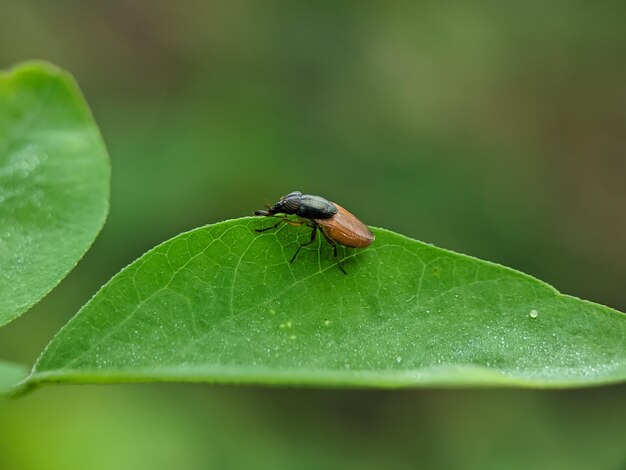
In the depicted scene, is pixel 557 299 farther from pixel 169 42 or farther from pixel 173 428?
pixel 169 42

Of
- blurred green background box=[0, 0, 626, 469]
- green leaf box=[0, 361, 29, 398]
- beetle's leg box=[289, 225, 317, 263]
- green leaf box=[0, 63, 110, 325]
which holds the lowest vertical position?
blurred green background box=[0, 0, 626, 469]

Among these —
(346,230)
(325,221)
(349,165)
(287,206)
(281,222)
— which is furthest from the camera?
(349,165)

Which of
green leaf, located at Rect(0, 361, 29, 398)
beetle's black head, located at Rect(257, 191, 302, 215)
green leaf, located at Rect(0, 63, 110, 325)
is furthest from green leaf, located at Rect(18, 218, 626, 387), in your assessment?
beetle's black head, located at Rect(257, 191, 302, 215)

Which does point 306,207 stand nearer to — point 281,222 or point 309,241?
point 281,222

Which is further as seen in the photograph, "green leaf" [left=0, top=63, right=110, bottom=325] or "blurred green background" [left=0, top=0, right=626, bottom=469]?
"blurred green background" [left=0, top=0, right=626, bottom=469]

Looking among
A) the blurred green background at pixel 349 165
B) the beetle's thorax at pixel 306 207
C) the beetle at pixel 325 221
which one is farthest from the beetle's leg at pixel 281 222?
the blurred green background at pixel 349 165

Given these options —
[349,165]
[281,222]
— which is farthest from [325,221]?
[349,165]

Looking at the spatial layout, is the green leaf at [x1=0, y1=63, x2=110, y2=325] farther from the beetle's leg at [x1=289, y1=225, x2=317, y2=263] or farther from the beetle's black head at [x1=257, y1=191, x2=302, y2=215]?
the beetle's black head at [x1=257, y1=191, x2=302, y2=215]
